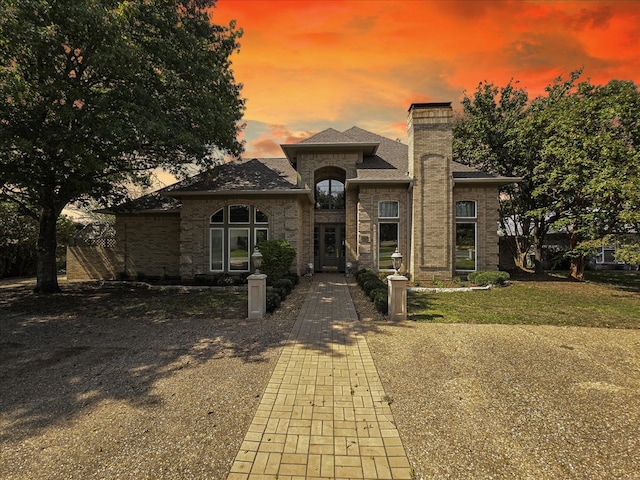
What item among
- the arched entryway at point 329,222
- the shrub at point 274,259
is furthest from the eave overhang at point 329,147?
the shrub at point 274,259

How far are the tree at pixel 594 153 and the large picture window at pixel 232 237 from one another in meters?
15.5

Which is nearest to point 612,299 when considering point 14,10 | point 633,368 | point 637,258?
point 637,258

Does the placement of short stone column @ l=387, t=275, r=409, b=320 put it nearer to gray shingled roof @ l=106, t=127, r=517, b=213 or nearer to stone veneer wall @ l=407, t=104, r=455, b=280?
stone veneer wall @ l=407, t=104, r=455, b=280

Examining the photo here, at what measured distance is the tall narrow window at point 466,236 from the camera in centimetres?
1648

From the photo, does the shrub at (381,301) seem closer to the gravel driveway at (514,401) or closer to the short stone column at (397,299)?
the short stone column at (397,299)

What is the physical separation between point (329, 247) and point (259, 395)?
15.2 meters

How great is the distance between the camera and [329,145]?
57.1 ft

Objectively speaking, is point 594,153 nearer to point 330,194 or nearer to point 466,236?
point 466,236

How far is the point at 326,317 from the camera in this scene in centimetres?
895

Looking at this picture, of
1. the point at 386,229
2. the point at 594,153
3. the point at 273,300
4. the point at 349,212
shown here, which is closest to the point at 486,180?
the point at 594,153

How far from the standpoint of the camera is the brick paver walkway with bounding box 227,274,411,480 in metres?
3.12

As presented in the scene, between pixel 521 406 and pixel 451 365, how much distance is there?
1424 mm

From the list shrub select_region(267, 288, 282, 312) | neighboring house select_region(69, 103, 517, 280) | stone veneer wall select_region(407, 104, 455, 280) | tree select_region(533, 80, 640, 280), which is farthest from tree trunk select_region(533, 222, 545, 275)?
shrub select_region(267, 288, 282, 312)

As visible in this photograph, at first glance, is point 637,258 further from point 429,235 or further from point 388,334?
point 388,334
